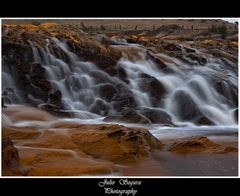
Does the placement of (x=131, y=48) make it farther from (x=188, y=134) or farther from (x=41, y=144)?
(x=41, y=144)

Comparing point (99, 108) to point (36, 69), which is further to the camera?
point (36, 69)

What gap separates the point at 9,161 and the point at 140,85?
6.20 metres

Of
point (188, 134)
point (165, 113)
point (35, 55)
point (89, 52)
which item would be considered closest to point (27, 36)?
point (35, 55)

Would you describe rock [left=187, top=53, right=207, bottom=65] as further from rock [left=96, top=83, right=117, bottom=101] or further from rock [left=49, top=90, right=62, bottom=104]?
rock [left=49, top=90, right=62, bottom=104]

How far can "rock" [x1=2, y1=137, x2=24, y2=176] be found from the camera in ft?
15.8

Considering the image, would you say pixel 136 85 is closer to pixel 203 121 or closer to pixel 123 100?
pixel 123 100

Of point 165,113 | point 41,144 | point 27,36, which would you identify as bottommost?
point 165,113

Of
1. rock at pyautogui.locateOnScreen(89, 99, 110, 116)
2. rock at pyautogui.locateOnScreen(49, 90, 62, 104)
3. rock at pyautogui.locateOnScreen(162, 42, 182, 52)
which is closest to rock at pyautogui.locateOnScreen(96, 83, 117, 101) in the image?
rock at pyautogui.locateOnScreen(89, 99, 110, 116)

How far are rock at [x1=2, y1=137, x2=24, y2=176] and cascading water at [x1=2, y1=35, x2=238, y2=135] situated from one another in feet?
13.2

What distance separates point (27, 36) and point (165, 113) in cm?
433

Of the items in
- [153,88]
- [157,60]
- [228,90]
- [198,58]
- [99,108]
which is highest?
[157,60]

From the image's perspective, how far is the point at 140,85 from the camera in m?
10.8

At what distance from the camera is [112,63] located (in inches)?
462

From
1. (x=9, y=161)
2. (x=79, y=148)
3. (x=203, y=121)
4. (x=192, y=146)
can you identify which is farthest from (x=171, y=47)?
(x=9, y=161)
